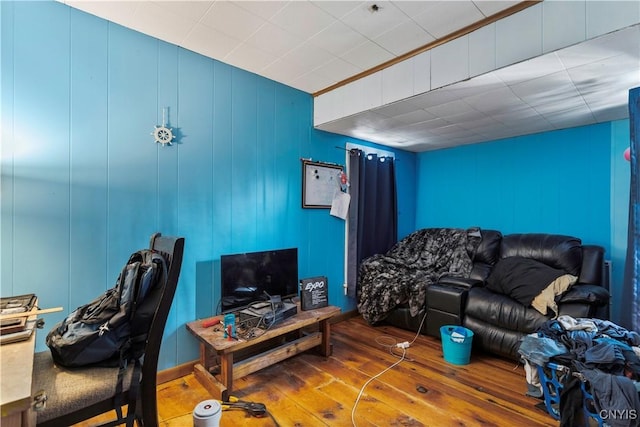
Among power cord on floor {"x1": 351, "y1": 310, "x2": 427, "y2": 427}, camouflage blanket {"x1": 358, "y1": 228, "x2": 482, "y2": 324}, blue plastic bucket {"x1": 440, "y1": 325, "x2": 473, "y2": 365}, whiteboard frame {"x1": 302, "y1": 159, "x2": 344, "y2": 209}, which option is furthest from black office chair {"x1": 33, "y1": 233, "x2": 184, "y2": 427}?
camouflage blanket {"x1": 358, "y1": 228, "x2": 482, "y2": 324}

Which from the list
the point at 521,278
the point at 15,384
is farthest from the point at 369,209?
the point at 15,384

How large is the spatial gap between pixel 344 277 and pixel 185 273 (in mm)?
1751

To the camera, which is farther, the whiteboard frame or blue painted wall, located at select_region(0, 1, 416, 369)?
the whiteboard frame

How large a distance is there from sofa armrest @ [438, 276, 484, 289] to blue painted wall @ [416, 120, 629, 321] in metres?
1.01

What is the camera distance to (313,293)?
2.51m

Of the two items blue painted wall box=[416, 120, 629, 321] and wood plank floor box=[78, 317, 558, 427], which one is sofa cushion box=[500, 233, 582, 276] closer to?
blue painted wall box=[416, 120, 629, 321]

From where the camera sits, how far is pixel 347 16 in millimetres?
1808

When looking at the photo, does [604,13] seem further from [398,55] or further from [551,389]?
[551,389]

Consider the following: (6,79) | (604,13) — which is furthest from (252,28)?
(604,13)

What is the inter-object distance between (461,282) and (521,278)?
0.48m

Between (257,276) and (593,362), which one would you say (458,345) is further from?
(257,276)

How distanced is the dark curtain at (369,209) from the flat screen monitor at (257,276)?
913 millimetres

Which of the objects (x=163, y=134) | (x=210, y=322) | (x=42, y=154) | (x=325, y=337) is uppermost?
(x=163, y=134)

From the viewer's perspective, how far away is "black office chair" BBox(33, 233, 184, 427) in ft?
3.36
